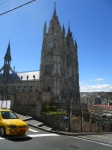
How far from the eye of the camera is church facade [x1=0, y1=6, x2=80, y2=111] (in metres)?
61.6

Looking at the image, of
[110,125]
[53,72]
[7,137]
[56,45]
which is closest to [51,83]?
[53,72]

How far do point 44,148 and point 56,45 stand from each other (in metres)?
57.6

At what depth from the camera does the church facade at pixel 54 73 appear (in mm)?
61562

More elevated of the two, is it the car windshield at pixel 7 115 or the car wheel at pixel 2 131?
the car windshield at pixel 7 115

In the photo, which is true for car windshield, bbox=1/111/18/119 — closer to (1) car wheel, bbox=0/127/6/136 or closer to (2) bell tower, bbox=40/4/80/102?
(1) car wheel, bbox=0/127/6/136

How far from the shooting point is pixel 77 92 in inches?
2815

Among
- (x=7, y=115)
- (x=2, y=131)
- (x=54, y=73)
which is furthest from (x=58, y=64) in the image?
(x=2, y=131)

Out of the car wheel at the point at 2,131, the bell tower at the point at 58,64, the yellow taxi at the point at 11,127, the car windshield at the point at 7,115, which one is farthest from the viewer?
the bell tower at the point at 58,64

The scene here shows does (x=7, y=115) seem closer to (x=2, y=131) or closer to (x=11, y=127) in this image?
(x=2, y=131)

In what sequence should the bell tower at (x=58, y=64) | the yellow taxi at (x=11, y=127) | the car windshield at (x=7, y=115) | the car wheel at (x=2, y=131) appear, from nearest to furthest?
the yellow taxi at (x=11, y=127), the car wheel at (x=2, y=131), the car windshield at (x=7, y=115), the bell tower at (x=58, y=64)

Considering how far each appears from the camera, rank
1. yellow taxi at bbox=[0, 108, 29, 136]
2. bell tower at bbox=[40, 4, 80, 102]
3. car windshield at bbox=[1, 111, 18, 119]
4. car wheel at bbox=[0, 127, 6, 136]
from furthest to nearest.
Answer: bell tower at bbox=[40, 4, 80, 102] → car windshield at bbox=[1, 111, 18, 119] → car wheel at bbox=[0, 127, 6, 136] → yellow taxi at bbox=[0, 108, 29, 136]

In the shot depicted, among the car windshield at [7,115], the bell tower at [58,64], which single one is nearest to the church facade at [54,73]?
the bell tower at [58,64]

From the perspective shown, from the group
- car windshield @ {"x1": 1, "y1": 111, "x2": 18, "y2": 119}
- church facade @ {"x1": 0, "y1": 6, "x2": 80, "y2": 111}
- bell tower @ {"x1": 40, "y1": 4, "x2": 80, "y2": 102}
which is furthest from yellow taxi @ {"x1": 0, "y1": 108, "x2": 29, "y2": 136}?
bell tower @ {"x1": 40, "y1": 4, "x2": 80, "y2": 102}

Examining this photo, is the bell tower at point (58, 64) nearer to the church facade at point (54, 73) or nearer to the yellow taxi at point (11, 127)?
the church facade at point (54, 73)
